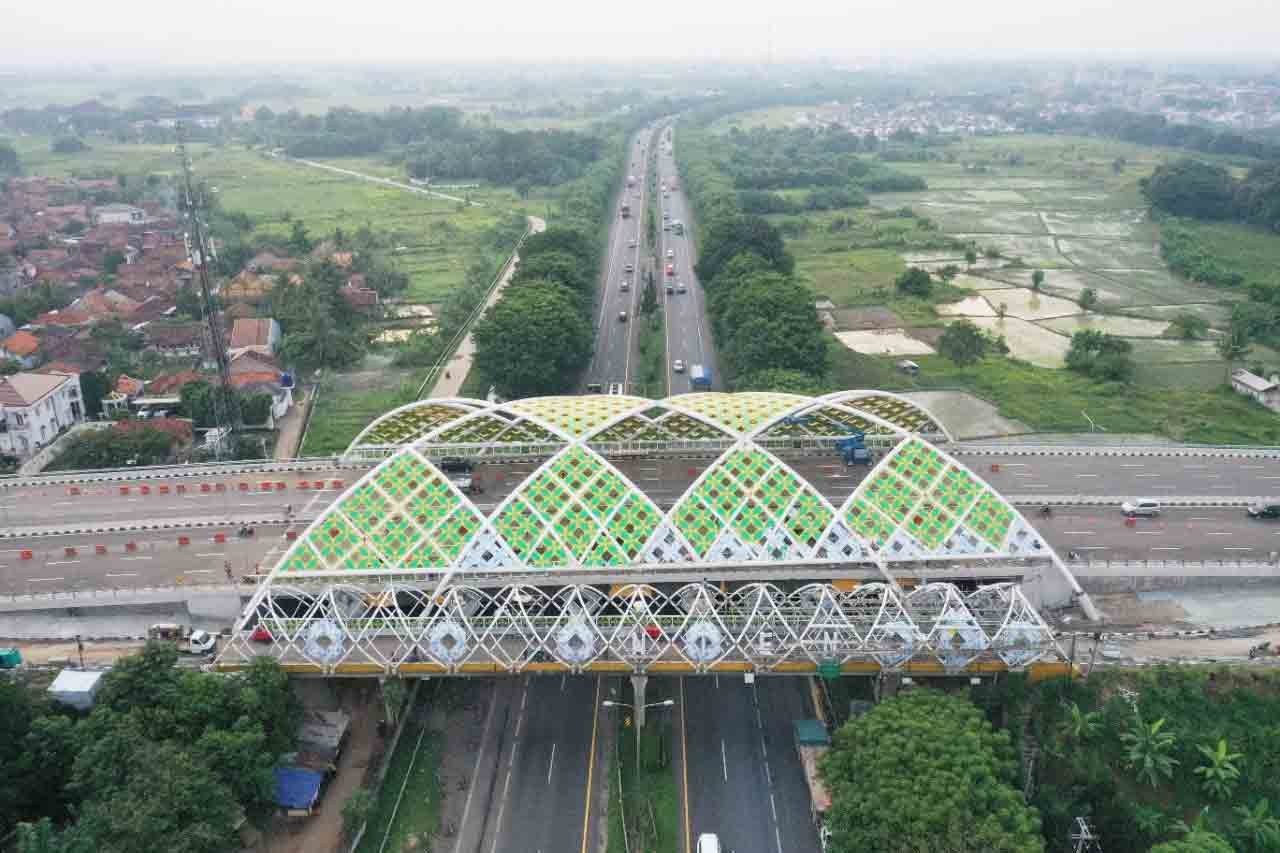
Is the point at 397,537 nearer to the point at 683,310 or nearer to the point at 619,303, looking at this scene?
the point at 683,310

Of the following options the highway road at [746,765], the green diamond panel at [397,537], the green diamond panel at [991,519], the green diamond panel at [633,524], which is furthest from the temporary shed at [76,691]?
the green diamond panel at [991,519]

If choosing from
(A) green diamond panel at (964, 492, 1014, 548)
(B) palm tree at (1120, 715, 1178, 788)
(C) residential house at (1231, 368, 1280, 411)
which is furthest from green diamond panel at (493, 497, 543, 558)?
(C) residential house at (1231, 368, 1280, 411)

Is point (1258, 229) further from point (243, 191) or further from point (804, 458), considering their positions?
point (243, 191)

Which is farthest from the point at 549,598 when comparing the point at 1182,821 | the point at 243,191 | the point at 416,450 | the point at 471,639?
the point at 243,191

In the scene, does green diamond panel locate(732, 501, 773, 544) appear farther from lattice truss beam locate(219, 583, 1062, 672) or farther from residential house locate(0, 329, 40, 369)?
residential house locate(0, 329, 40, 369)

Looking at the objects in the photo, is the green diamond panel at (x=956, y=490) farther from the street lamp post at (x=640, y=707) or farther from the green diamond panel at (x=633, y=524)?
the street lamp post at (x=640, y=707)

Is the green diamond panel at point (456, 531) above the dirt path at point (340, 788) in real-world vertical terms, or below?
above
